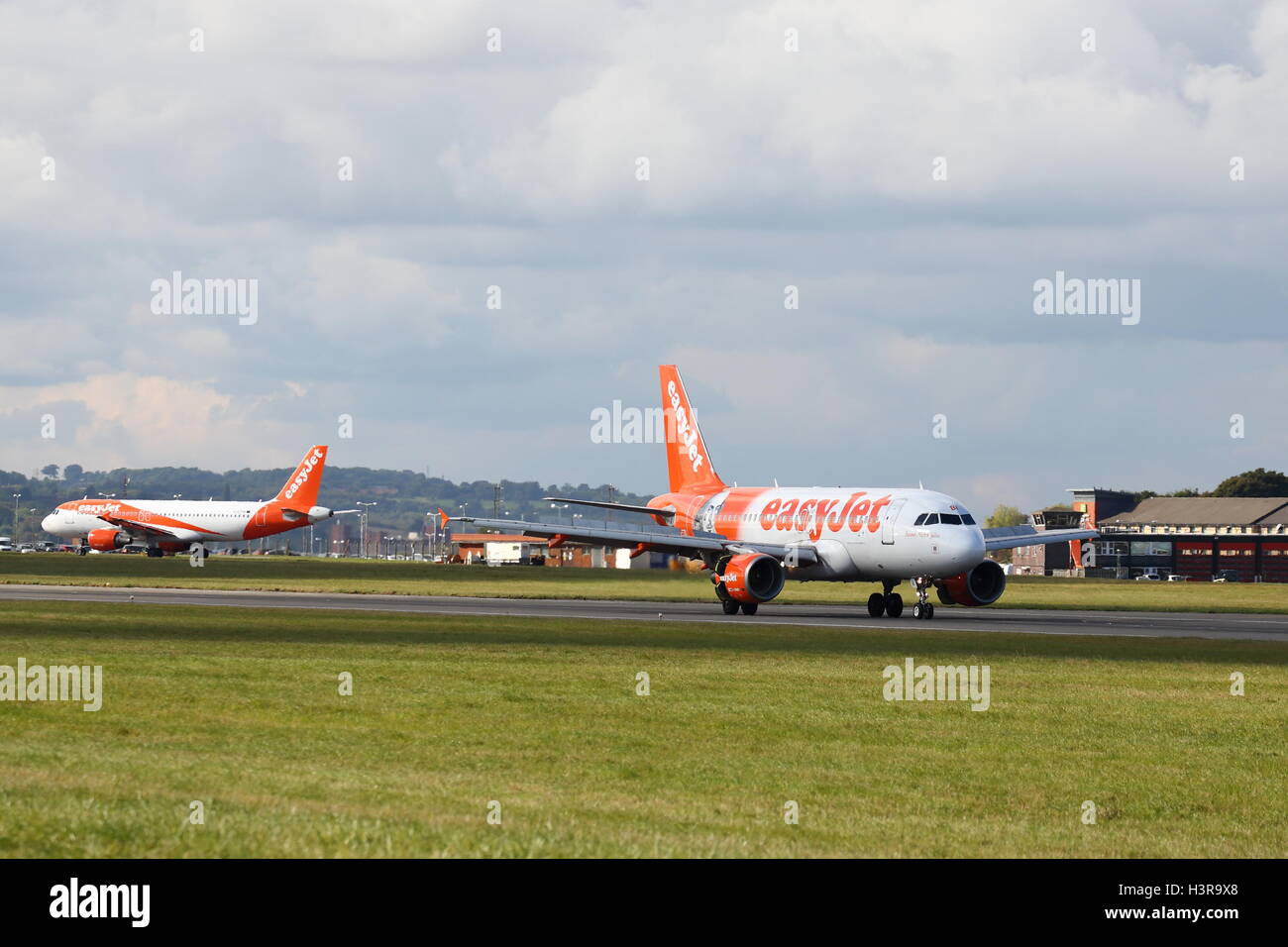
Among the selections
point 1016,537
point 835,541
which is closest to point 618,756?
point 835,541

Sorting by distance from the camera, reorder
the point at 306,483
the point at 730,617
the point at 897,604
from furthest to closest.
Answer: the point at 306,483 < the point at 897,604 < the point at 730,617

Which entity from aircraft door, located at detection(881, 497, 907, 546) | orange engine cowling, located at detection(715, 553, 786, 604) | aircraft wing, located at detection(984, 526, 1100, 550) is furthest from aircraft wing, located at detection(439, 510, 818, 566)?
aircraft wing, located at detection(984, 526, 1100, 550)

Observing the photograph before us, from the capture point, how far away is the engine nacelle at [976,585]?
193 feet

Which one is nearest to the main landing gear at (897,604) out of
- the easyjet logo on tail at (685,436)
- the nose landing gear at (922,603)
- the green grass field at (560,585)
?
the nose landing gear at (922,603)

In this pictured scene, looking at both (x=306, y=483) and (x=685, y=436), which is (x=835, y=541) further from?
(x=306, y=483)

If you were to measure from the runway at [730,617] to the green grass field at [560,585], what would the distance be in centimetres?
571

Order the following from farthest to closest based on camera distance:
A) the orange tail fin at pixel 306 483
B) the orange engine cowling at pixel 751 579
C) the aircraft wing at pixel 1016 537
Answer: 1. the orange tail fin at pixel 306 483
2. the aircraft wing at pixel 1016 537
3. the orange engine cowling at pixel 751 579

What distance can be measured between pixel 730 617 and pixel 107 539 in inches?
4478

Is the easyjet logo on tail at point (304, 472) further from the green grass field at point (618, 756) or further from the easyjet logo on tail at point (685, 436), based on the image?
the green grass field at point (618, 756)

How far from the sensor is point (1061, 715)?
2531 cm

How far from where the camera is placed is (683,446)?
238 ft

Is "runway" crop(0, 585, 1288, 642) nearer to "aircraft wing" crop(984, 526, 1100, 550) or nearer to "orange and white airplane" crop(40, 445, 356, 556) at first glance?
"aircraft wing" crop(984, 526, 1100, 550)
